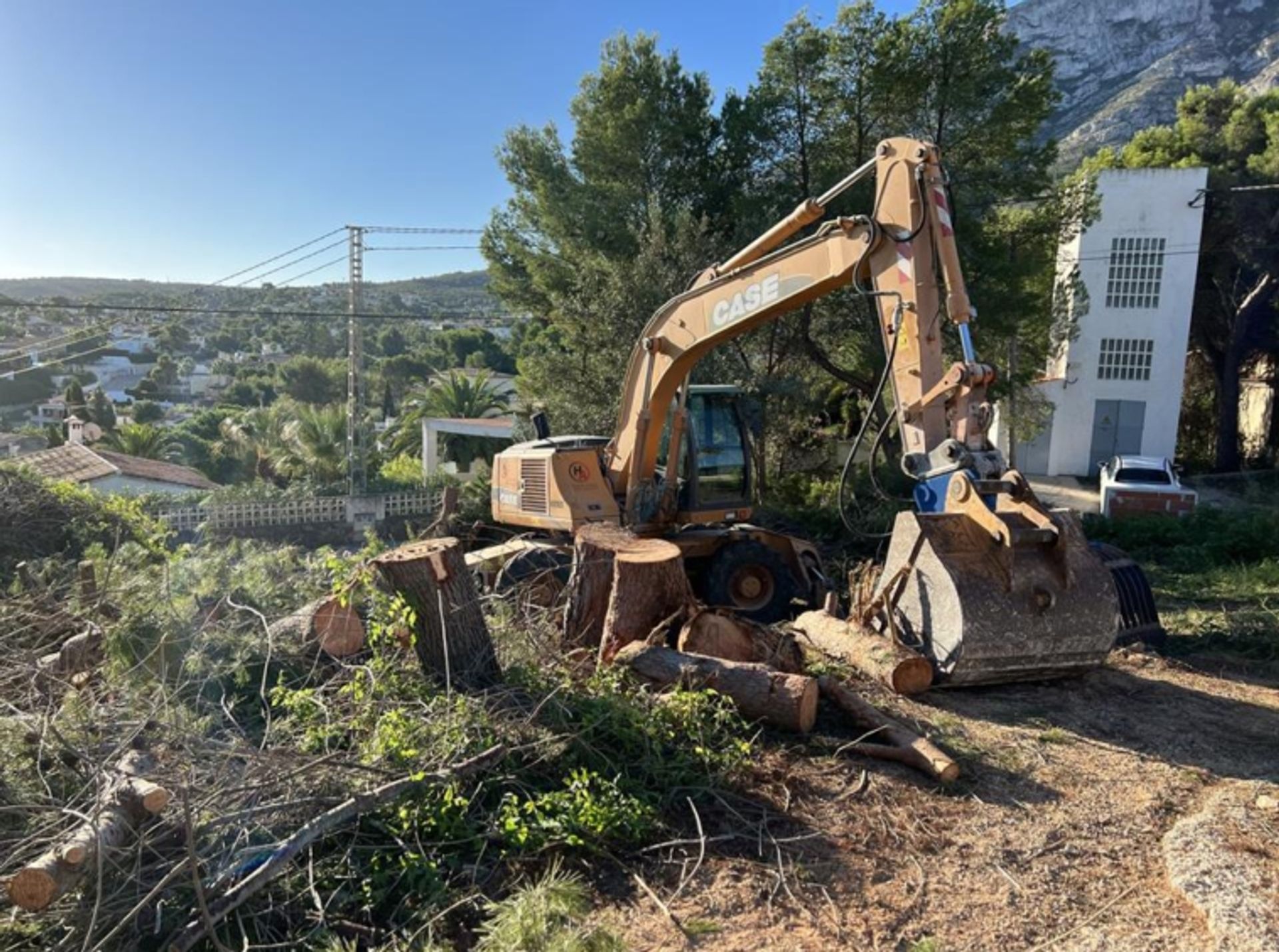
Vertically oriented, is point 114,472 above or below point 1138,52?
below

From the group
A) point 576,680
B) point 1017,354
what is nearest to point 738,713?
point 576,680

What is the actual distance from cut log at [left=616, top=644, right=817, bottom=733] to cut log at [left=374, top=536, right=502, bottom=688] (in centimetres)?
98

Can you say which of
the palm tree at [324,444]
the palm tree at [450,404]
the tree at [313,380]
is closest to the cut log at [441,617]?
the palm tree at [324,444]

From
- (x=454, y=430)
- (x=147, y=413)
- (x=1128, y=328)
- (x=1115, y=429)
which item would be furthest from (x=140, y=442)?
(x=1128, y=328)

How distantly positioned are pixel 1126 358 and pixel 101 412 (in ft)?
160

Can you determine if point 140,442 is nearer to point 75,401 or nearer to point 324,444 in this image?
point 324,444

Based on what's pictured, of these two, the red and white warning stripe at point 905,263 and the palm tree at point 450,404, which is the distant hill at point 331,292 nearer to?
the palm tree at point 450,404

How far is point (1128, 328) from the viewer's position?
2302 cm

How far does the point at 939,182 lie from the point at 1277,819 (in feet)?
13.7

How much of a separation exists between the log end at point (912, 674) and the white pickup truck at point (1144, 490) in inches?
413

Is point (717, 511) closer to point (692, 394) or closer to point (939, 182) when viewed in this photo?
point (692, 394)

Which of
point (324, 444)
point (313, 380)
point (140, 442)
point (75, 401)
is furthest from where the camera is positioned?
point (313, 380)

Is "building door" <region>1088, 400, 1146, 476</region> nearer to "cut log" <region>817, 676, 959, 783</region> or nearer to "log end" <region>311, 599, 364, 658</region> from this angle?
"cut log" <region>817, 676, 959, 783</region>

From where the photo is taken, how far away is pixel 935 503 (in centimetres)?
571
